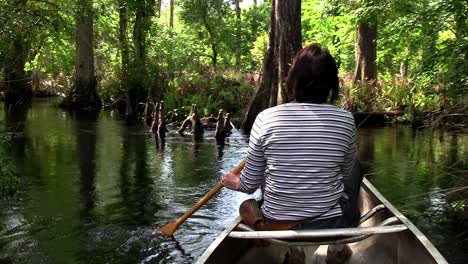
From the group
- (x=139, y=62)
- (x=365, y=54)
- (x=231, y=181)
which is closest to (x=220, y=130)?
(x=365, y=54)

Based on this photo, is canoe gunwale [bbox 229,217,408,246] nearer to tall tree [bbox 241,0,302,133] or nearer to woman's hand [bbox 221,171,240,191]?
woman's hand [bbox 221,171,240,191]

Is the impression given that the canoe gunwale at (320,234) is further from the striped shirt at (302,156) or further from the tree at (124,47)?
the tree at (124,47)

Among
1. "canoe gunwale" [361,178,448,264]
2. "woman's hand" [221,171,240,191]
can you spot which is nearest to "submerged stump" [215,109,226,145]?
"canoe gunwale" [361,178,448,264]

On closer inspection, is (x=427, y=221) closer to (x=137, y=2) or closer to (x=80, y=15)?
(x=80, y=15)

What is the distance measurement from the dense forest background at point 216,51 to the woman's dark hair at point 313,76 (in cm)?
288

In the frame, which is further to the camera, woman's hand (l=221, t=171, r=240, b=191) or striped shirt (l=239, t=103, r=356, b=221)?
woman's hand (l=221, t=171, r=240, b=191)

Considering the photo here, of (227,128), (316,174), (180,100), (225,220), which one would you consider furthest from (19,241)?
(180,100)

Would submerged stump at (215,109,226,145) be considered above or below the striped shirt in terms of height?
below

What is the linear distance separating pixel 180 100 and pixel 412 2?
10808 millimetres

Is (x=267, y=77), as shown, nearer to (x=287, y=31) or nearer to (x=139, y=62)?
(x=287, y=31)

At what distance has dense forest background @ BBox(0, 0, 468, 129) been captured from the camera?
23.9 feet

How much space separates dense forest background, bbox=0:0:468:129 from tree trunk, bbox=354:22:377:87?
4 cm

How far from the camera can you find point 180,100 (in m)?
19.4

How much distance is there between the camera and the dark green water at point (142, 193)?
20.4ft
